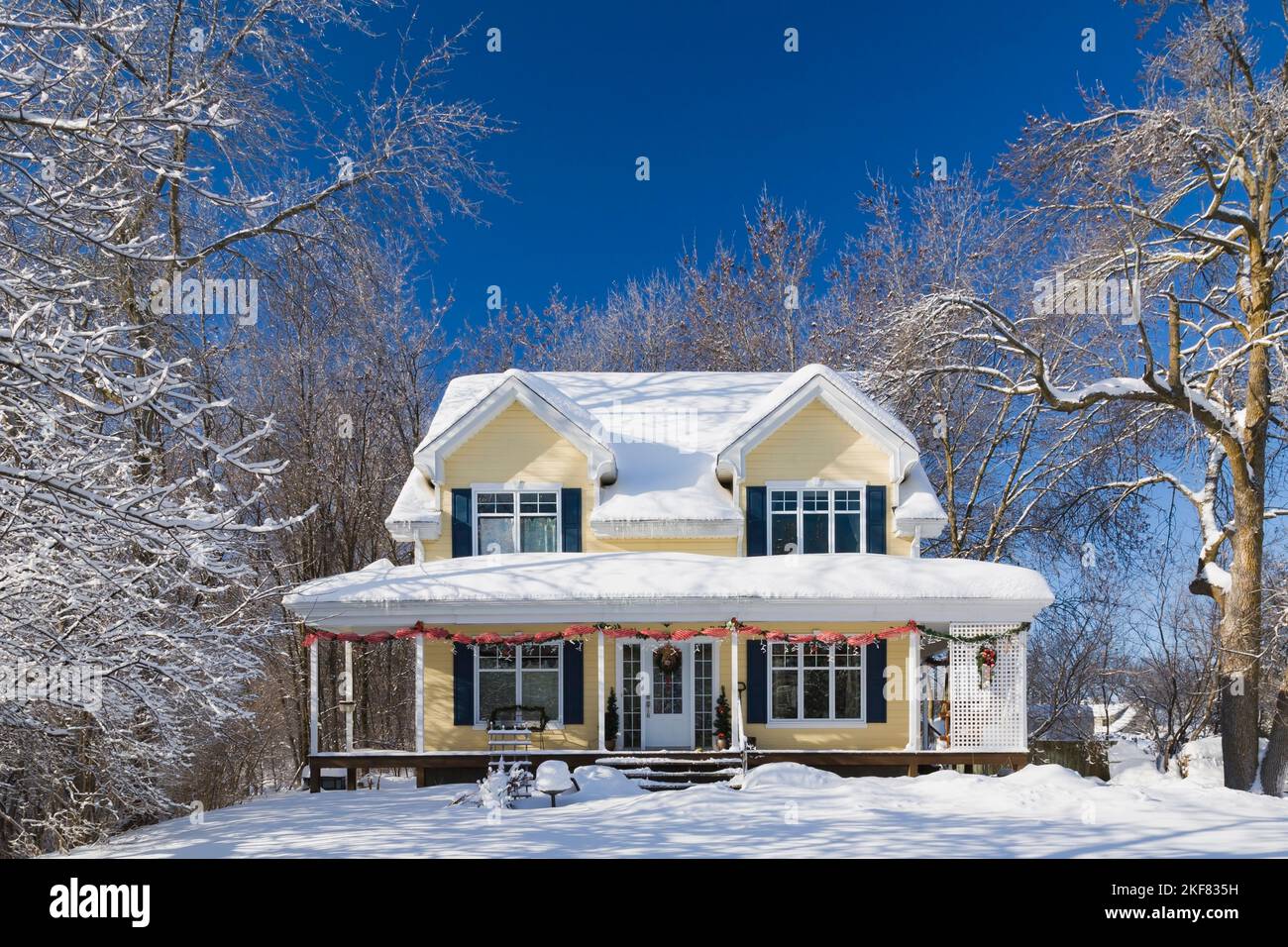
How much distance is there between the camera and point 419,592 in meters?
15.6

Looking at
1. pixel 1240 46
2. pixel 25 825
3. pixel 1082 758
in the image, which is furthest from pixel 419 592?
pixel 1240 46

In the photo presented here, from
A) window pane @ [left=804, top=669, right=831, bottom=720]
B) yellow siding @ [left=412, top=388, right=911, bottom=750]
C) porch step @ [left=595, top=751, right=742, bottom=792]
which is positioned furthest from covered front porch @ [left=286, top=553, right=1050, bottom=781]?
yellow siding @ [left=412, top=388, right=911, bottom=750]

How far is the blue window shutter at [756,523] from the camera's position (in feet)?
58.3

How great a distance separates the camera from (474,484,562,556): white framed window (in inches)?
701

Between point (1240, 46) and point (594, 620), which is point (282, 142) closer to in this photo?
point (594, 620)

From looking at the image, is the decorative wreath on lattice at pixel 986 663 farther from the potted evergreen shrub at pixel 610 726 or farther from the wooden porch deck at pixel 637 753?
the potted evergreen shrub at pixel 610 726

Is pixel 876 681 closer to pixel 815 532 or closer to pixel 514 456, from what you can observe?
pixel 815 532

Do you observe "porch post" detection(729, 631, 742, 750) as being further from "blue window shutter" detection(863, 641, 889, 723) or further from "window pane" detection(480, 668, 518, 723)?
"window pane" detection(480, 668, 518, 723)

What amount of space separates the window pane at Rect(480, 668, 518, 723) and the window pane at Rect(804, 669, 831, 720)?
4.88 m

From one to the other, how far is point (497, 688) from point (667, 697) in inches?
112

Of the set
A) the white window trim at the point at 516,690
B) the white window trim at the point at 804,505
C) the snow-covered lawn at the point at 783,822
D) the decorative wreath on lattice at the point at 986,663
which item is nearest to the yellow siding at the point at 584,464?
the white window trim at the point at 804,505

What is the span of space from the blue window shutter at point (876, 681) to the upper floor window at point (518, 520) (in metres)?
5.68

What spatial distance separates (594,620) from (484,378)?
6893mm
